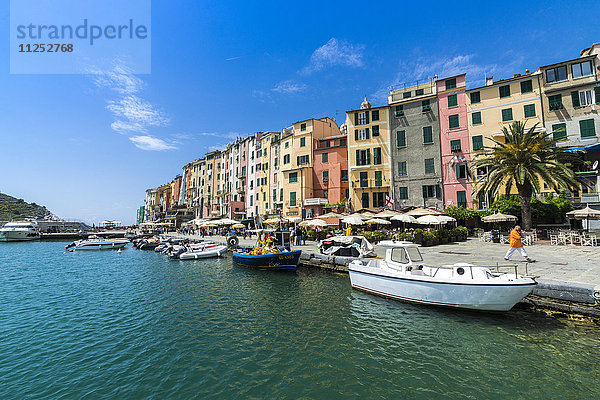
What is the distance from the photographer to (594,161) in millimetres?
28125

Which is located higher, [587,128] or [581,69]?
[581,69]

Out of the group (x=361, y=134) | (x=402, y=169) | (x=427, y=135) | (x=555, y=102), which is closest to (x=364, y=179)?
(x=402, y=169)

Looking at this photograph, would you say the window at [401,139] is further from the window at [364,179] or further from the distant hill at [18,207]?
the distant hill at [18,207]

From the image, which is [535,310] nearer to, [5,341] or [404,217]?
[404,217]

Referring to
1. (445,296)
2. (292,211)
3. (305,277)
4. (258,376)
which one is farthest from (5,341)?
(292,211)

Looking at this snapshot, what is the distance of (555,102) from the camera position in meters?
29.7

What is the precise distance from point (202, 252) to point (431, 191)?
1120 inches

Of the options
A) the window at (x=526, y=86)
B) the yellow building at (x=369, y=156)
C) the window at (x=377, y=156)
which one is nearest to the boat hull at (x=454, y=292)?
the yellow building at (x=369, y=156)

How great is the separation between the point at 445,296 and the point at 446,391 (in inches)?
202

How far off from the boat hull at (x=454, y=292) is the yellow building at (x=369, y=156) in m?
27.1

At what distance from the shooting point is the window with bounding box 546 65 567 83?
97.3ft

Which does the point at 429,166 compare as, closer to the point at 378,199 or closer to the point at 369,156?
the point at 378,199

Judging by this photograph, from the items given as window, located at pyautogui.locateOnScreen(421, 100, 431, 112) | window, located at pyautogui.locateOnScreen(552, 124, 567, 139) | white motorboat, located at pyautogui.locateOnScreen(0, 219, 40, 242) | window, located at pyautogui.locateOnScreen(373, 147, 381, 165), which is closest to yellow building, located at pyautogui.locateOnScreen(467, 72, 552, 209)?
window, located at pyautogui.locateOnScreen(552, 124, 567, 139)

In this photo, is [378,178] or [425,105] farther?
[378,178]
